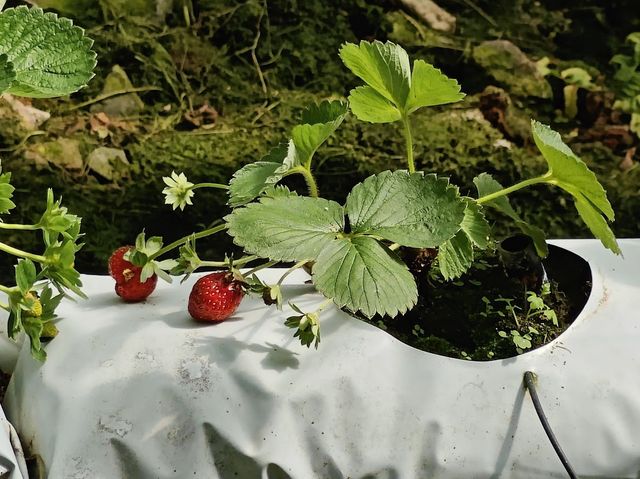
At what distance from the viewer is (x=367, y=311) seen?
779mm

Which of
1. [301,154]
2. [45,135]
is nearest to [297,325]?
[301,154]

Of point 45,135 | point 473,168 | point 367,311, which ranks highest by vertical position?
point 367,311

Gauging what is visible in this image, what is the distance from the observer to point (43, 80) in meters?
0.85

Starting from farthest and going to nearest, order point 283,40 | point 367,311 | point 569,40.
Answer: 1. point 569,40
2. point 283,40
3. point 367,311

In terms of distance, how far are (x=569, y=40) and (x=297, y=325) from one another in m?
1.45

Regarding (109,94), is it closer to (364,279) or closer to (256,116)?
(256,116)

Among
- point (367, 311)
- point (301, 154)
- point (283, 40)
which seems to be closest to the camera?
point (367, 311)

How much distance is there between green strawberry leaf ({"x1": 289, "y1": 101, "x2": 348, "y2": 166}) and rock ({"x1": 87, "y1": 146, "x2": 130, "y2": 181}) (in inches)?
31.1

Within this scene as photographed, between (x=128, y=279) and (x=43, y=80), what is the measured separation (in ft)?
0.80

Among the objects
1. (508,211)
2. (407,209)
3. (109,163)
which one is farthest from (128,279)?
(109,163)

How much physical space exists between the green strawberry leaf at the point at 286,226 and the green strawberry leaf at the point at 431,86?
16cm

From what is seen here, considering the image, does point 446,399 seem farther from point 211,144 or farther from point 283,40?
point 283,40

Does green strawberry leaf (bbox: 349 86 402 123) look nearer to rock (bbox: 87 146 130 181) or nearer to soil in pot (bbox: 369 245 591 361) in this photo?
soil in pot (bbox: 369 245 591 361)

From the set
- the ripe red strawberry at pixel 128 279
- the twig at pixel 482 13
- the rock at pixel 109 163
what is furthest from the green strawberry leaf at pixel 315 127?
Result: the twig at pixel 482 13
